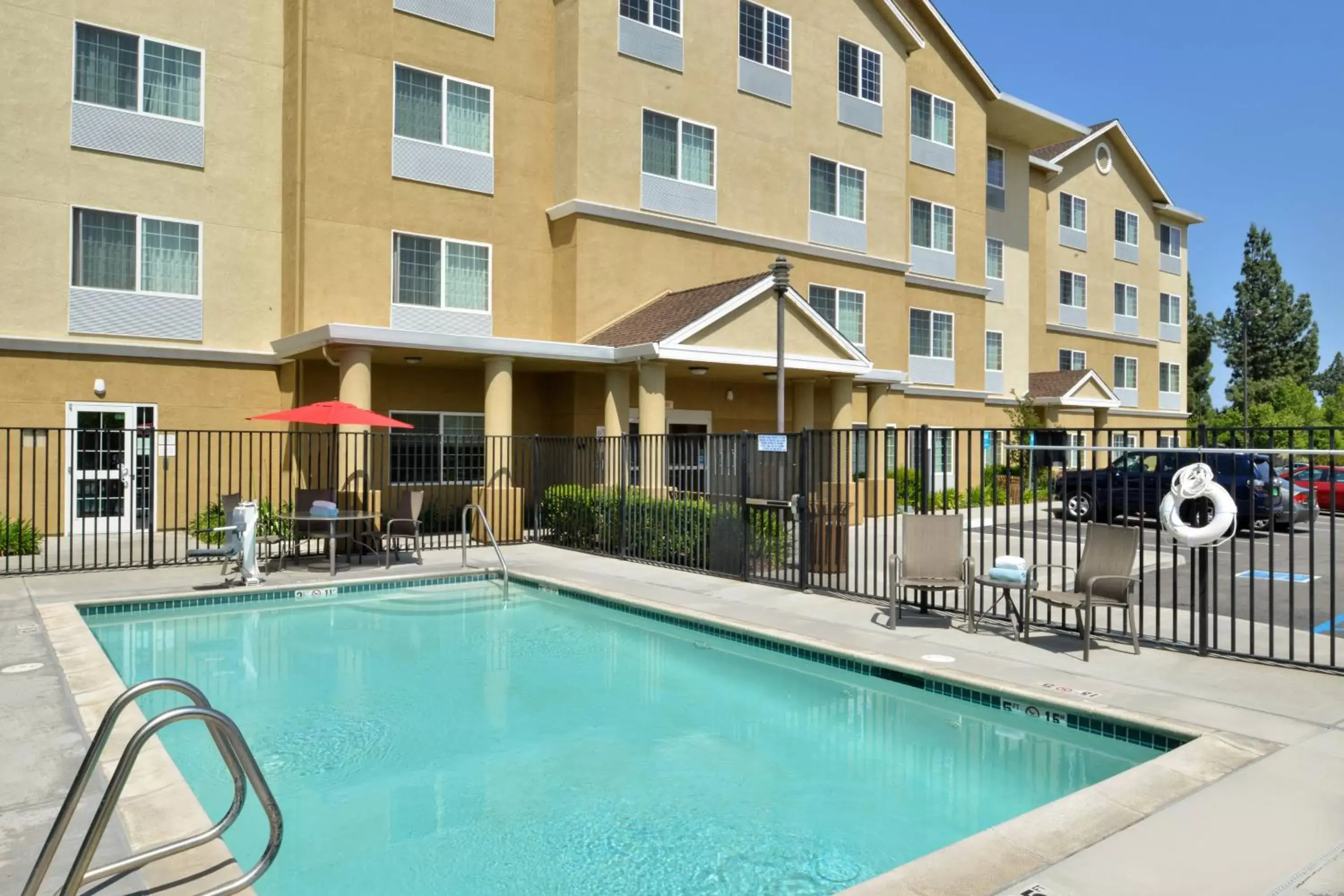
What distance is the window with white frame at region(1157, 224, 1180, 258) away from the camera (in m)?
40.8

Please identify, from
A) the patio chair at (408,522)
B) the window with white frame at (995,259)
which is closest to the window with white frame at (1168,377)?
the window with white frame at (995,259)

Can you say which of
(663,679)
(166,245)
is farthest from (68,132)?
(663,679)

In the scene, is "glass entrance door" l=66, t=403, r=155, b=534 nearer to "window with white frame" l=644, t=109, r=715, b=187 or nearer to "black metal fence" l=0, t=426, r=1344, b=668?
"black metal fence" l=0, t=426, r=1344, b=668

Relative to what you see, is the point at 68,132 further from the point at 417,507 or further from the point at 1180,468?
the point at 1180,468

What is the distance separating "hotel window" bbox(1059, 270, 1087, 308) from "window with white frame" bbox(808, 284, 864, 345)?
14.6 m

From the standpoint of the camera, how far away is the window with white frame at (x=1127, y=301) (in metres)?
38.3

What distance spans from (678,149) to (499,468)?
902 centimetres

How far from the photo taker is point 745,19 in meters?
22.4

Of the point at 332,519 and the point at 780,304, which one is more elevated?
the point at 780,304

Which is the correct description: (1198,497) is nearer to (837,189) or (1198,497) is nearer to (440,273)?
(440,273)

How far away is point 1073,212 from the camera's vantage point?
35.7 m

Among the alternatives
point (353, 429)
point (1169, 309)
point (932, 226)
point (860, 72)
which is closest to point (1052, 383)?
point (932, 226)

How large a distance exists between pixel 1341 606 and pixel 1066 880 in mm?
9931

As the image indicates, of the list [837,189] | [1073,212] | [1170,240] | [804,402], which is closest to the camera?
[804,402]
